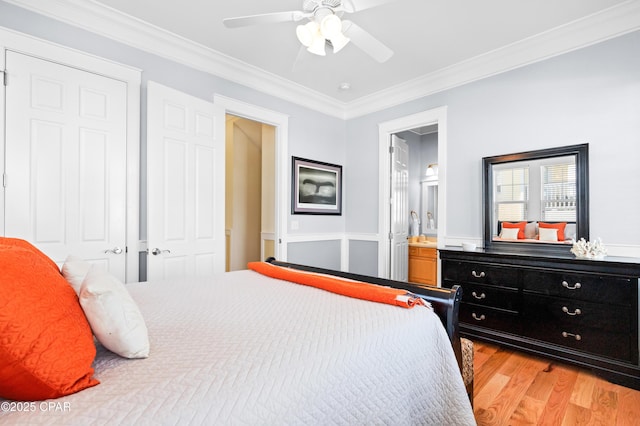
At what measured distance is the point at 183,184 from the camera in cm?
283

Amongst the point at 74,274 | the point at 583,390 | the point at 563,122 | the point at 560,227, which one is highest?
the point at 563,122

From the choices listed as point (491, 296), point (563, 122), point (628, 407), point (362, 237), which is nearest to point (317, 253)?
point (362, 237)

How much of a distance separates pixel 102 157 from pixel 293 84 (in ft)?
7.18

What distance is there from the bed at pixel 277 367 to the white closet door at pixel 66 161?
106 centimetres

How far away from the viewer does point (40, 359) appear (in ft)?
2.39

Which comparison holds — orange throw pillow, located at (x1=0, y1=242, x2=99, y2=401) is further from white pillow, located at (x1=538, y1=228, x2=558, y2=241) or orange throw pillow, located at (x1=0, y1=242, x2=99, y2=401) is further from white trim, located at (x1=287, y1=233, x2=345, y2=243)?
white pillow, located at (x1=538, y1=228, x2=558, y2=241)

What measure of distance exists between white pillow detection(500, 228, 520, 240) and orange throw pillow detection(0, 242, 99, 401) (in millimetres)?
3195

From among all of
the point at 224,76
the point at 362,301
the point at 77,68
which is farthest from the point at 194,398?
the point at 224,76

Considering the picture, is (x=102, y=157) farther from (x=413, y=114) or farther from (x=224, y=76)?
(x=413, y=114)

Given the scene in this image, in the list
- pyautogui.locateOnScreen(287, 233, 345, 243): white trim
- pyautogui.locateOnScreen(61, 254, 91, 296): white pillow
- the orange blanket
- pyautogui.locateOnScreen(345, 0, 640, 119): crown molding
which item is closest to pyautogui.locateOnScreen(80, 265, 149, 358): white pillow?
pyautogui.locateOnScreen(61, 254, 91, 296): white pillow

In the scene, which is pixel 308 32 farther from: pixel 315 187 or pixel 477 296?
pixel 477 296

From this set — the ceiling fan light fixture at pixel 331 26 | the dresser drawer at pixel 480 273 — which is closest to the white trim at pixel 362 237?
the dresser drawer at pixel 480 273

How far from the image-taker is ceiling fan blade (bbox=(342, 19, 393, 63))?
203 cm

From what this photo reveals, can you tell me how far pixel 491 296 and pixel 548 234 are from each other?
746 mm
